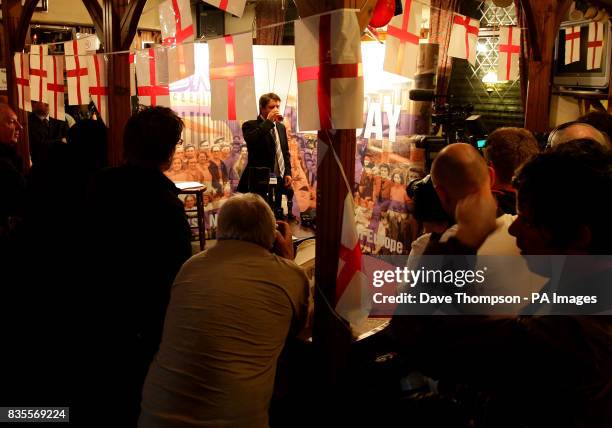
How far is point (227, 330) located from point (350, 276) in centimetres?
67

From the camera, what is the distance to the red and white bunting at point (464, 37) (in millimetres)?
4223

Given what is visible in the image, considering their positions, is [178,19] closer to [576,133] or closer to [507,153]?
[507,153]

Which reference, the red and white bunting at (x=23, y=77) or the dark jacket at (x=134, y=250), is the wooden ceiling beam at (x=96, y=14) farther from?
the dark jacket at (x=134, y=250)

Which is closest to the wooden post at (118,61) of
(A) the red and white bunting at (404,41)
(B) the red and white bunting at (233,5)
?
(B) the red and white bunting at (233,5)

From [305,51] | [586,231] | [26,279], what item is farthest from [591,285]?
[26,279]

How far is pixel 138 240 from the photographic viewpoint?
8.09 feet

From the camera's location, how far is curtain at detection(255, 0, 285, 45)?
9.62 meters

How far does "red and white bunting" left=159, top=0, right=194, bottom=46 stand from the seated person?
1.97m

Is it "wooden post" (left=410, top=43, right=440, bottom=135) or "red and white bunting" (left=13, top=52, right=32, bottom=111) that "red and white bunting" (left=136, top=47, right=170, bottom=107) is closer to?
"wooden post" (left=410, top=43, right=440, bottom=135)

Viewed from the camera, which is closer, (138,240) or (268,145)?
(138,240)

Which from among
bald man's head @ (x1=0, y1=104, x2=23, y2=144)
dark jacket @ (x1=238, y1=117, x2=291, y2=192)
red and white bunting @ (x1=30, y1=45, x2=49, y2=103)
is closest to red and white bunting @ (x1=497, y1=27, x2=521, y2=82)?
dark jacket @ (x1=238, y1=117, x2=291, y2=192)

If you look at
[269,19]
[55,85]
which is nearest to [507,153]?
[55,85]

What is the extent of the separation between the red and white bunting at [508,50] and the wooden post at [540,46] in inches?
4.8

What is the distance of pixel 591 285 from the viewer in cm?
128
